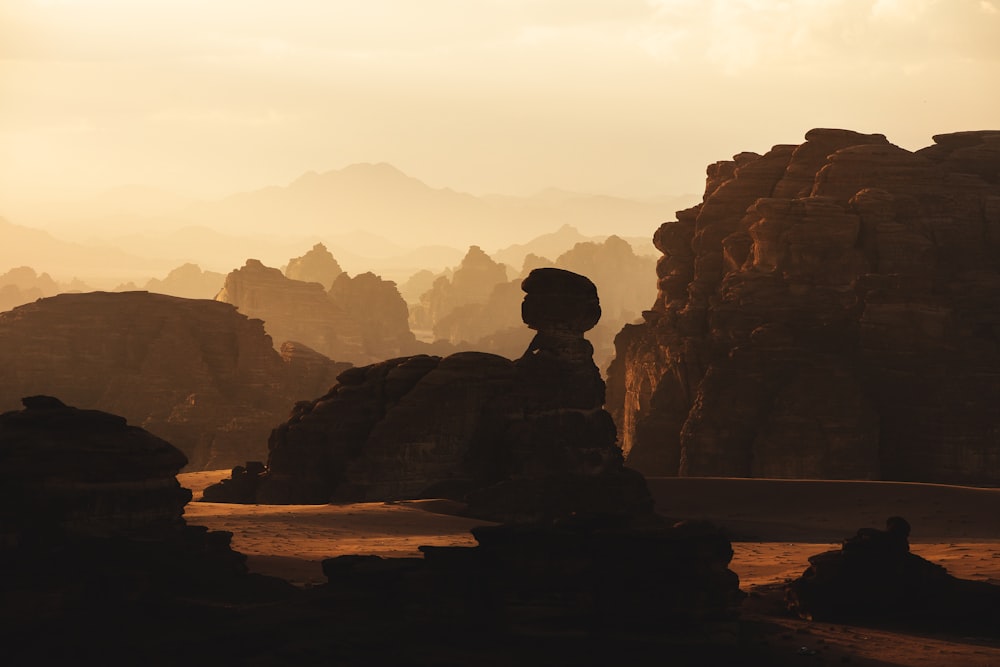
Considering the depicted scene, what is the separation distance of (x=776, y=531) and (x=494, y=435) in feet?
30.9

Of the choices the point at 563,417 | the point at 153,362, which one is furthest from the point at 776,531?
the point at 153,362

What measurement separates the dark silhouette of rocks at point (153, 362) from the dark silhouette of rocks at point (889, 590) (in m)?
66.1

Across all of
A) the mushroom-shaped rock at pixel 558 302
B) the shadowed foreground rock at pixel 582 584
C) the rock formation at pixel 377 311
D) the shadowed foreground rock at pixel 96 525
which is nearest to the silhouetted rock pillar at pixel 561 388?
the mushroom-shaped rock at pixel 558 302

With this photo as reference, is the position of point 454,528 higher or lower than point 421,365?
lower

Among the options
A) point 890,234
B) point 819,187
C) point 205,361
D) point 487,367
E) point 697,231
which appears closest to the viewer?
point 487,367

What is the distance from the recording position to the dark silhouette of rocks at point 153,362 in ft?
307

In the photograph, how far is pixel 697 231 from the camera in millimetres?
78375

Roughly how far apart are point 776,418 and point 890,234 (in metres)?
11.0

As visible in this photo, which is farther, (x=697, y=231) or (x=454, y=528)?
(x=697, y=231)

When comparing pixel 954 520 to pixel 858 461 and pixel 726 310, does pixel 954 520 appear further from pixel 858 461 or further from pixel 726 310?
pixel 726 310

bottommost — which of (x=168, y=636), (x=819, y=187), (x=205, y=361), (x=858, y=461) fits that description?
(x=168, y=636)

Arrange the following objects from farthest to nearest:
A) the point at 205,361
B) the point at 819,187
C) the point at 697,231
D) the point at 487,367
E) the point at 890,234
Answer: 1. the point at 205,361
2. the point at 697,231
3. the point at 819,187
4. the point at 890,234
5. the point at 487,367

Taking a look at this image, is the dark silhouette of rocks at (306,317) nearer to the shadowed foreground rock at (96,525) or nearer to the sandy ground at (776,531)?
the sandy ground at (776,531)

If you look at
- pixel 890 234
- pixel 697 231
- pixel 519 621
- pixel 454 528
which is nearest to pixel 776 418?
pixel 890 234
